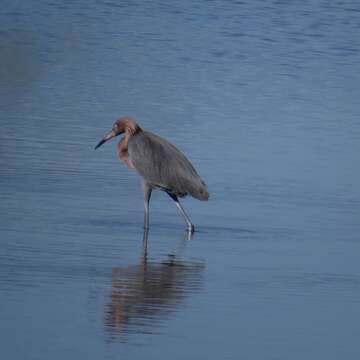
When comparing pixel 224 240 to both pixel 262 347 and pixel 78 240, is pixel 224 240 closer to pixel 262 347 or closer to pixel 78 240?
pixel 78 240

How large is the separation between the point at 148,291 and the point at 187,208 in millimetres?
3465

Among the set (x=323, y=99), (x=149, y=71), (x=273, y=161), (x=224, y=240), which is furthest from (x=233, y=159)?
(x=149, y=71)

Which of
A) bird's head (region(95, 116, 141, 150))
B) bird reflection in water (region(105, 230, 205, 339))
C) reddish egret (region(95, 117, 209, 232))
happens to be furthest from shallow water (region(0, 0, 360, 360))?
bird's head (region(95, 116, 141, 150))

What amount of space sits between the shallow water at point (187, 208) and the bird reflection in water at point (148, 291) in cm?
1

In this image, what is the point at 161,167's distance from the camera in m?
13.3

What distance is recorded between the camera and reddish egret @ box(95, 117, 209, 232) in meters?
13.0

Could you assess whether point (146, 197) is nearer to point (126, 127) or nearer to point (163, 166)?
point (163, 166)

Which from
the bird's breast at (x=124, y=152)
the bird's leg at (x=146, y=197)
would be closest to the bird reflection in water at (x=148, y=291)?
the bird's leg at (x=146, y=197)

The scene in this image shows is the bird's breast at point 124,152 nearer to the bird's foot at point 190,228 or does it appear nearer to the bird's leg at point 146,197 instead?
the bird's leg at point 146,197

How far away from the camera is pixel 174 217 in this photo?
517 inches

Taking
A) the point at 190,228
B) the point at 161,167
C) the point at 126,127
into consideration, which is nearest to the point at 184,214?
the point at 190,228

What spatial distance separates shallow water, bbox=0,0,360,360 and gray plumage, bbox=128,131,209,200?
0.91 feet

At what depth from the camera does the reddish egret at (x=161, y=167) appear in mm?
13002

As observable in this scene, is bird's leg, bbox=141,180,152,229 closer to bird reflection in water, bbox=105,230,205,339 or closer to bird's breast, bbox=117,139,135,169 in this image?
bird's breast, bbox=117,139,135,169
